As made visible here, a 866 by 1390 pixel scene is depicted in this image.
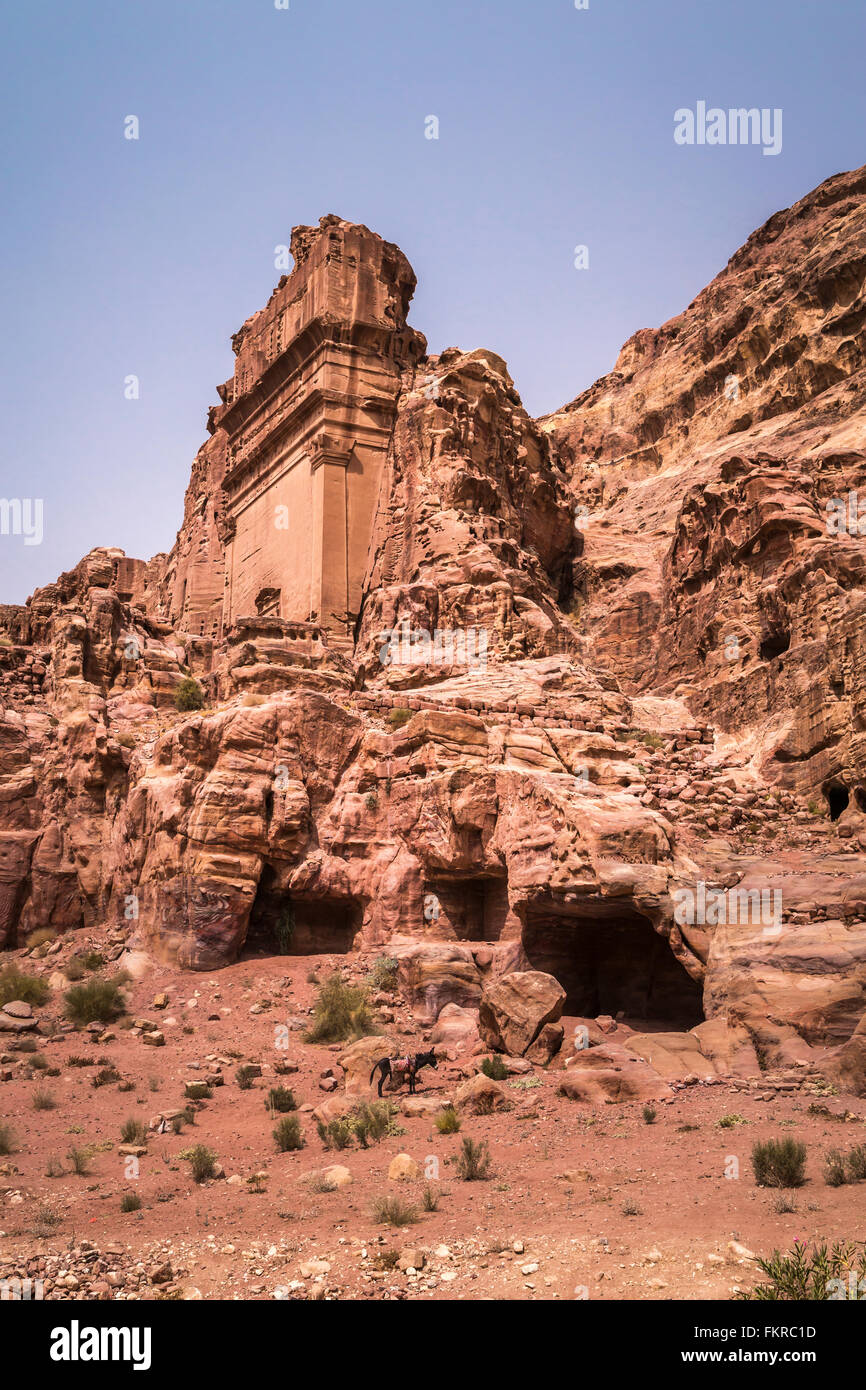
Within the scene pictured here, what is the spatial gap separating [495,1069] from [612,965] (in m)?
4.09

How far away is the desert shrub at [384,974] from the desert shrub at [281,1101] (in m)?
3.29

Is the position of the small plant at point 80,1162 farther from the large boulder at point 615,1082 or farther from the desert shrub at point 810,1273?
the desert shrub at point 810,1273

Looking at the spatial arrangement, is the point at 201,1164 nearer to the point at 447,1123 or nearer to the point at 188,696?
the point at 447,1123

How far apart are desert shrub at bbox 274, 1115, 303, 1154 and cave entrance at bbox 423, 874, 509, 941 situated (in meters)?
6.02

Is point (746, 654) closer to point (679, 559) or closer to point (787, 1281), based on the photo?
point (679, 559)

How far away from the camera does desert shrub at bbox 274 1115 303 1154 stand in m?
11.1

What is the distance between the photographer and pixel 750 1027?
12.3 metres

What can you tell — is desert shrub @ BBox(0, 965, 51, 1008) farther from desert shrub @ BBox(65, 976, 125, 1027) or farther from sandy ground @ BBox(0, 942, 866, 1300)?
sandy ground @ BBox(0, 942, 866, 1300)

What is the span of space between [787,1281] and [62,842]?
16.0m

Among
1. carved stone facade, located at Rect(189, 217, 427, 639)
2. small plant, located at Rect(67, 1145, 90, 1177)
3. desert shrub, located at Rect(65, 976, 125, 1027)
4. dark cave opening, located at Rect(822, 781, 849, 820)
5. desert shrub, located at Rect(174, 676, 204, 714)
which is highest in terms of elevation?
carved stone facade, located at Rect(189, 217, 427, 639)

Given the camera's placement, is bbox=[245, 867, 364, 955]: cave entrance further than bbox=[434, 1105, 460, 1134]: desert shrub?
Yes

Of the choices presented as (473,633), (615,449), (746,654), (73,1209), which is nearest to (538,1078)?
(73,1209)

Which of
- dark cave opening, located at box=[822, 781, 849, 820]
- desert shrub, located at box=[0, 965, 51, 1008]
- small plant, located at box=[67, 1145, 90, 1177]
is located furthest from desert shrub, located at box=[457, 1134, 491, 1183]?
dark cave opening, located at box=[822, 781, 849, 820]

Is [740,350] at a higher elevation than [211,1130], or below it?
higher
